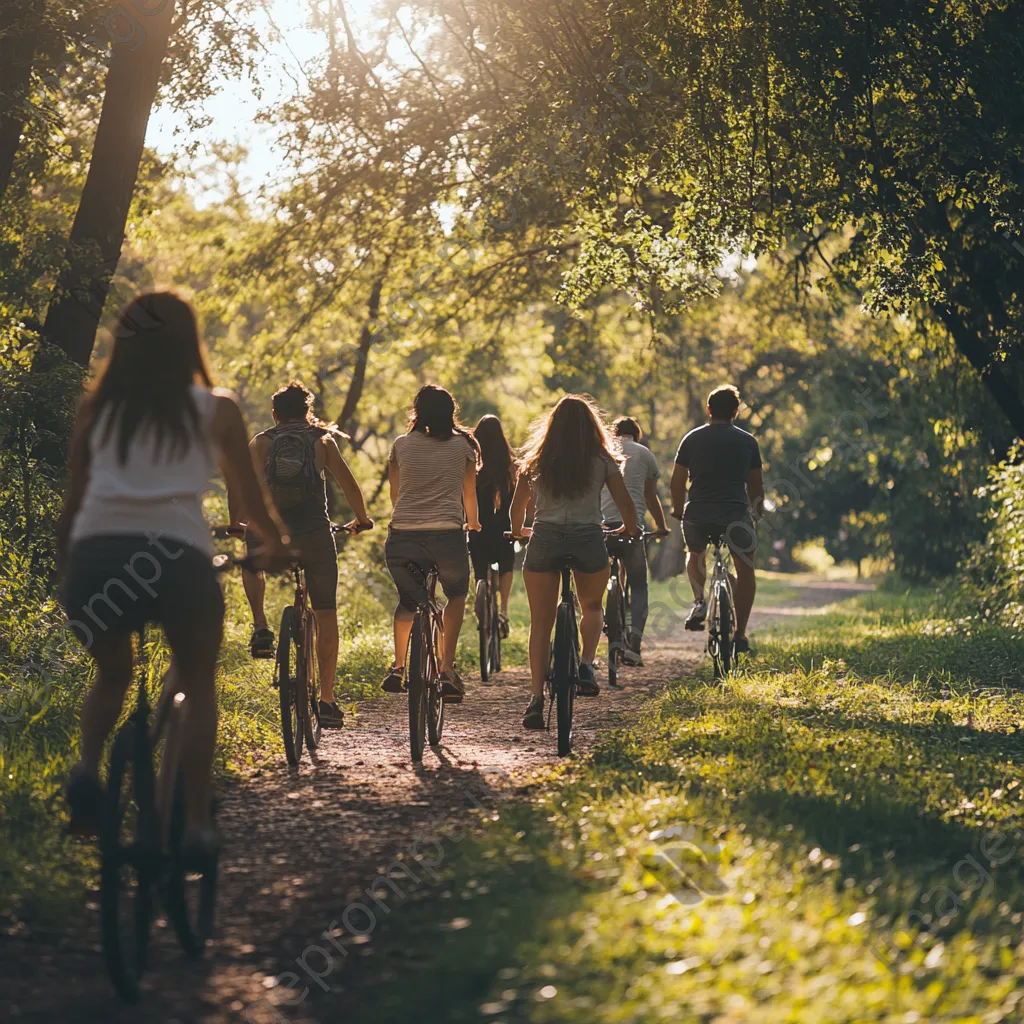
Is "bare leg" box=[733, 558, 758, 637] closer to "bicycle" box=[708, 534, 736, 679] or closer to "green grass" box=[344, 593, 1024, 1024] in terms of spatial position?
"bicycle" box=[708, 534, 736, 679]

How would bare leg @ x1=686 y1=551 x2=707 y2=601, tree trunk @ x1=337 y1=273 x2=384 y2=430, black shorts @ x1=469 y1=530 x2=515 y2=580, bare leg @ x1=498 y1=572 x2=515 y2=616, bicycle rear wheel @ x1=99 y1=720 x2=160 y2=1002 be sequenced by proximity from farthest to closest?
1. tree trunk @ x1=337 y1=273 x2=384 y2=430
2. bare leg @ x1=498 y1=572 x2=515 y2=616
3. black shorts @ x1=469 y1=530 x2=515 y2=580
4. bare leg @ x1=686 y1=551 x2=707 y2=601
5. bicycle rear wheel @ x1=99 y1=720 x2=160 y2=1002

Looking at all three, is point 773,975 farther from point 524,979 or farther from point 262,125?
point 262,125

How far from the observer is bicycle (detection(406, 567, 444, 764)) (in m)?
8.06

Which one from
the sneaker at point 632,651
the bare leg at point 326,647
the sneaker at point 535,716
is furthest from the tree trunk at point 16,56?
the sneaker at point 632,651

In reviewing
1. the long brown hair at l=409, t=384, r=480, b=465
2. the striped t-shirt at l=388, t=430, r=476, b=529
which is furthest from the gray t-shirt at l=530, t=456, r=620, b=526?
the long brown hair at l=409, t=384, r=480, b=465

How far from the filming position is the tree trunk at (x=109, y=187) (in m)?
11.1

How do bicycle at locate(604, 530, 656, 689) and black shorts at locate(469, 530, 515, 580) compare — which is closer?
bicycle at locate(604, 530, 656, 689)

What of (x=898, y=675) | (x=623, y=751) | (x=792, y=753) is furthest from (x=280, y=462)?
(x=898, y=675)

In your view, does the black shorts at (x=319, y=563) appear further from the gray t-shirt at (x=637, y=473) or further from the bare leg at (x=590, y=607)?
→ the gray t-shirt at (x=637, y=473)

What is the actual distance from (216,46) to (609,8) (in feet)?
14.8

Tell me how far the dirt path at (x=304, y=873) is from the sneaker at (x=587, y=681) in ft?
1.54

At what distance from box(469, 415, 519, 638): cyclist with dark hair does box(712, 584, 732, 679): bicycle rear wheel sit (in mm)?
1975

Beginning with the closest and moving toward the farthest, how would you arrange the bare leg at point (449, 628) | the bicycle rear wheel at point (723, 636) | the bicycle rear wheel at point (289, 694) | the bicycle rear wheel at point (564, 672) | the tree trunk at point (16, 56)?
the bicycle rear wheel at point (289, 694) → the bicycle rear wheel at point (564, 672) → the bare leg at point (449, 628) → the tree trunk at point (16, 56) → the bicycle rear wheel at point (723, 636)

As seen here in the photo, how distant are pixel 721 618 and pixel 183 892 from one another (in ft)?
25.3
